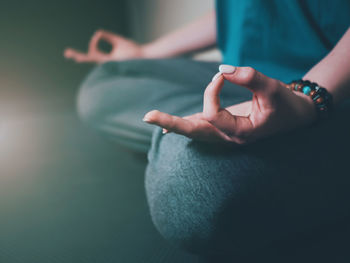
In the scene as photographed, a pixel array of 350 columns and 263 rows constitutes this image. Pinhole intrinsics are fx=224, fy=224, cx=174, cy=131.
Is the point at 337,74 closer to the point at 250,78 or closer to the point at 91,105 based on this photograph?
the point at 250,78

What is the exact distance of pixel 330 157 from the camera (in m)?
0.24

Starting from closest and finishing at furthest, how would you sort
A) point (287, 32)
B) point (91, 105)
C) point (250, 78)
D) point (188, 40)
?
point (250, 78)
point (287, 32)
point (91, 105)
point (188, 40)

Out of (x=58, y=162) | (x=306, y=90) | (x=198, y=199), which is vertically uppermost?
(x=306, y=90)

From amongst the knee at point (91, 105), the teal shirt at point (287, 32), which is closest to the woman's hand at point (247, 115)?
the teal shirt at point (287, 32)

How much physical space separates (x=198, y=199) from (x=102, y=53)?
2.43ft

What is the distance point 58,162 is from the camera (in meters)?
0.59

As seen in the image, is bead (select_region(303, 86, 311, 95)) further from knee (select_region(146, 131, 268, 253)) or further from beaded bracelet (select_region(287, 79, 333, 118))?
knee (select_region(146, 131, 268, 253))

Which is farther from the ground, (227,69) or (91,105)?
(227,69)

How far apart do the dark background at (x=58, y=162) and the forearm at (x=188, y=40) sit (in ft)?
0.91

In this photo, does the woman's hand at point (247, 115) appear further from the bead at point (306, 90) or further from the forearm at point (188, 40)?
the forearm at point (188, 40)

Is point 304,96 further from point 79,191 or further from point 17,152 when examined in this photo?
point 17,152

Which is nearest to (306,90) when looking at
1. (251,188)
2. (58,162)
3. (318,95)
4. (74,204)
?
(318,95)

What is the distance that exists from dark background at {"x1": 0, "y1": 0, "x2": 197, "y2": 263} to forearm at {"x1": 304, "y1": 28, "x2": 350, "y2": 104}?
0.27 metres

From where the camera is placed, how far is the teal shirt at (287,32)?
34 cm
